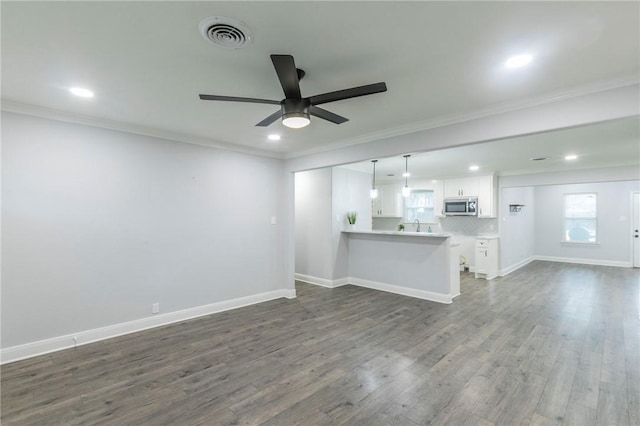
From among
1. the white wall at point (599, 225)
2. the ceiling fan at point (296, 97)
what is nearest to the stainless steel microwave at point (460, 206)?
the white wall at point (599, 225)

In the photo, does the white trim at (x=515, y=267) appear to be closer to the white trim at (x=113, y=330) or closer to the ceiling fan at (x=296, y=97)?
the white trim at (x=113, y=330)

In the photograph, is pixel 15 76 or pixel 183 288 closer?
pixel 15 76

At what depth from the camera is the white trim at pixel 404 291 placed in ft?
16.3

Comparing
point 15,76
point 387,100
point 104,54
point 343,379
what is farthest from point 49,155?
point 343,379

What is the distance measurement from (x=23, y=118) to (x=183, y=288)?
258cm

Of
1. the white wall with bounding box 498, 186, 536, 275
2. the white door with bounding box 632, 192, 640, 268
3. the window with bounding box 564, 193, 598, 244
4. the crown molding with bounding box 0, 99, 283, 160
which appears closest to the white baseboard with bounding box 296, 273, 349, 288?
the crown molding with bounding box 0, 99, 283, 160

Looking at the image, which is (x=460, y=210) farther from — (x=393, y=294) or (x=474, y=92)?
(x=474, y=92)

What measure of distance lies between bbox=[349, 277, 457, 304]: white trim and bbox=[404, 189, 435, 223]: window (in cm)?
353

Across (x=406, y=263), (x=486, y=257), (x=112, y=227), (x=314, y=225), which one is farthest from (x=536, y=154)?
(x=112, y=227)

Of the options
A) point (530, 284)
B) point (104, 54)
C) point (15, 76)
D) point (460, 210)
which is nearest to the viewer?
point (104, 54)

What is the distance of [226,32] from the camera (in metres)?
1.81

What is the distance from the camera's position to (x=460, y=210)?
751cm

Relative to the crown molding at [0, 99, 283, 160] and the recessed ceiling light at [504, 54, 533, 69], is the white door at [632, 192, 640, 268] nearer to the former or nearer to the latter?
the recessed ceiling light at [504, 54, 533, 69]

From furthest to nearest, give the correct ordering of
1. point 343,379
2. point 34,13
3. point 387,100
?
point 387,100 → point 343,379 → point 34,13
